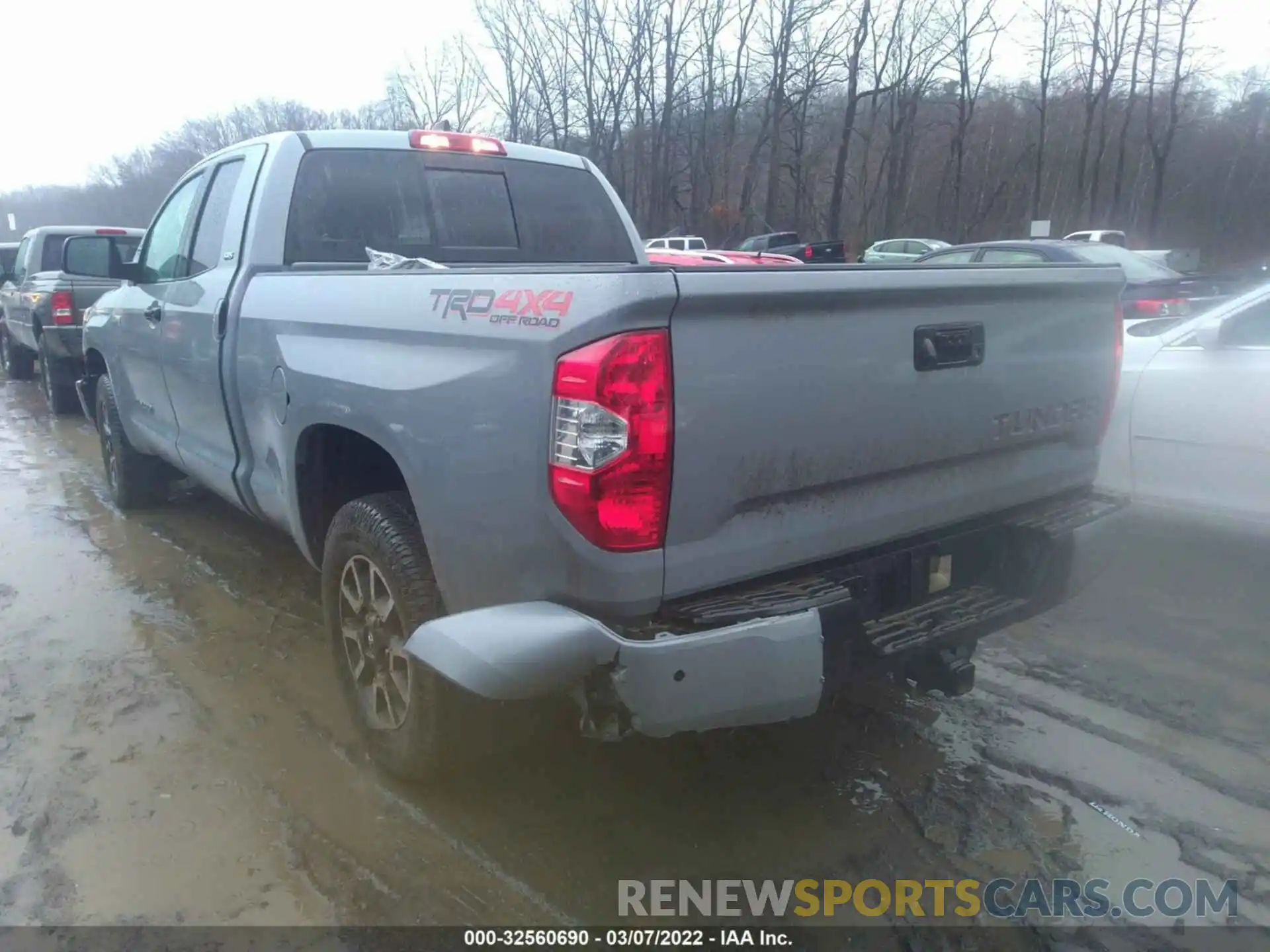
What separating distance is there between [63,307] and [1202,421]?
9.95 metres

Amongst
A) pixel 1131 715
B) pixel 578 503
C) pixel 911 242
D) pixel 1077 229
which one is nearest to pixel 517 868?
pixel 578 503

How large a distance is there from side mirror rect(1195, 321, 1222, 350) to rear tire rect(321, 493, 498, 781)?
3.87 m

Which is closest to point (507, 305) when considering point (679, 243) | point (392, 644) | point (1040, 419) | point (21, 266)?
point (392, 644)

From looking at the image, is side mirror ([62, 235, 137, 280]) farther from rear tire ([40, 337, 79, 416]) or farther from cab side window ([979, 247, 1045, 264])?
cab side window ([979, 247, 1045, 264])

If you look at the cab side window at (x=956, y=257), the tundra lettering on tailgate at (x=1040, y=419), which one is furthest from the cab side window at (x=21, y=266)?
the tundra lettering on tailgate at (x=1040, y=419)

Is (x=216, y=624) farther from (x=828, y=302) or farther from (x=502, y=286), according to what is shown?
(x=828, y=302)

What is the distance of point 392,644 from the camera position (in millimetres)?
2861

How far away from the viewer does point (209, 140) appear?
5059 centimetres

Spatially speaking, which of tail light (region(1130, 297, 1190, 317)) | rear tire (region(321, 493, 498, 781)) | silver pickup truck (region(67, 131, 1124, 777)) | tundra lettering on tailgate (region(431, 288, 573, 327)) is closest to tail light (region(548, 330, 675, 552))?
silver pickup truck (region(67, 131, 1124, 777))

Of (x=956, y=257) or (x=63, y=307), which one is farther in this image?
(x=956, y=257)

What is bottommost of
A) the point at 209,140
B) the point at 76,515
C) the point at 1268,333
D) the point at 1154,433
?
the point at 76,515

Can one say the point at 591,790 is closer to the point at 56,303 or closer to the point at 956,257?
the point at 56,303

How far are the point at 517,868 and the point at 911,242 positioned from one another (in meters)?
28.4
